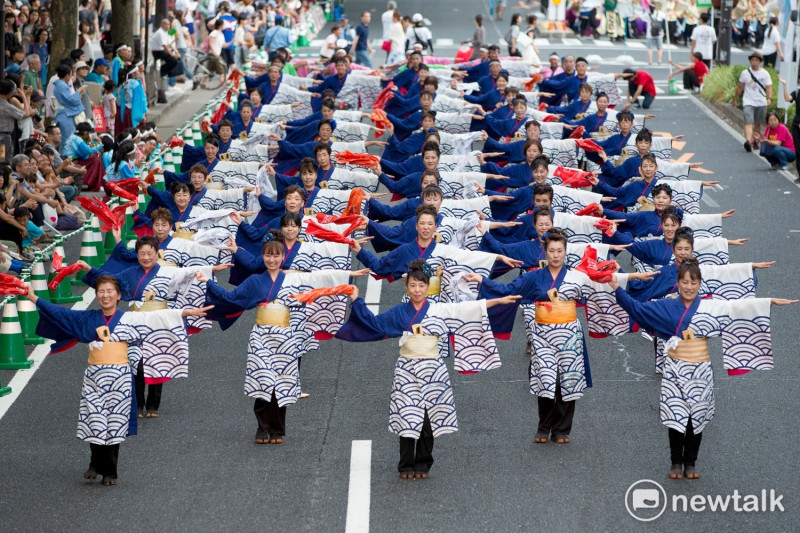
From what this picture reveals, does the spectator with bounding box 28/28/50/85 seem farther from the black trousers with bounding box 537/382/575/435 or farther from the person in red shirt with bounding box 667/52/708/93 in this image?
the black trousers with bounding box 537/382/575/435

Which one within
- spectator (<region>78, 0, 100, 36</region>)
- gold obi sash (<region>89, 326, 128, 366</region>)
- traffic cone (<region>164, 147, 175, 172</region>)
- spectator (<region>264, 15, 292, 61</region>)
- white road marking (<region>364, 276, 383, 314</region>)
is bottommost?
white road marking (<region>364, 276, 383, 314</region>)

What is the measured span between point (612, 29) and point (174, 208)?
28877 millimetres

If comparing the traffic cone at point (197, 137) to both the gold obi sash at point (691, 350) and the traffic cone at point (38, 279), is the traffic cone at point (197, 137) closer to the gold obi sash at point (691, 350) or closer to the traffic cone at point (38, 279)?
the traffic cone at point (38, 279)

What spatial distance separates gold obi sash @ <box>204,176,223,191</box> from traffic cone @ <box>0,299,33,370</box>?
10.2 ft

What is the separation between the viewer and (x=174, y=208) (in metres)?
12.2

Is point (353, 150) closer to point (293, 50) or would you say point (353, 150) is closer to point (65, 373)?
point (65, 373)

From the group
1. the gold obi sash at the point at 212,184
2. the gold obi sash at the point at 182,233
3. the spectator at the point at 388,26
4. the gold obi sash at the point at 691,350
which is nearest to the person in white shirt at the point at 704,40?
the spectator at the point at 388,26

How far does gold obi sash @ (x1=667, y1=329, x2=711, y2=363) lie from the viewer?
27.3ft

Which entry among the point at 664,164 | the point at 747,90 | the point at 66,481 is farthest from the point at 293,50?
the point at 66,481

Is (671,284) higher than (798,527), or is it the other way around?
(671,284)

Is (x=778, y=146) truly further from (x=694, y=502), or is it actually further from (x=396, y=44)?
(x=694, y=502)

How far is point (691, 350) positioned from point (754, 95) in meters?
13.1

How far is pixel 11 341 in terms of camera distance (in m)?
10.9

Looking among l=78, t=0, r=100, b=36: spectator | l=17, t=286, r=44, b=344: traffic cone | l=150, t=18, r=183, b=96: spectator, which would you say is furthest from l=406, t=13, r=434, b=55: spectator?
l=17, t=286, r=44, b=344: traffic cone
